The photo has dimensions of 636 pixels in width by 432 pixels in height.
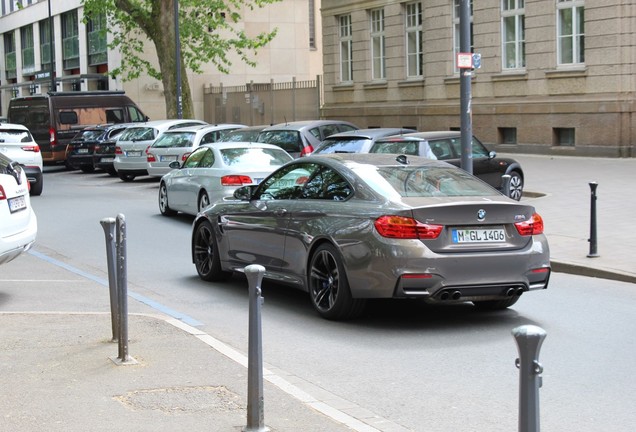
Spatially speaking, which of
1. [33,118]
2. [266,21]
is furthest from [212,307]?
[266,21]

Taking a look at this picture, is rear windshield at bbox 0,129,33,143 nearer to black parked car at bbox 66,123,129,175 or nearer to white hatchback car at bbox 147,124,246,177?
white hatchback car at bbox 147,124,246,177

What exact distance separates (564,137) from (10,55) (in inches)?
1961

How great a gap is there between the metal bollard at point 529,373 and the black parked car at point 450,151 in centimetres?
1476

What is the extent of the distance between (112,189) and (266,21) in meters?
31.7

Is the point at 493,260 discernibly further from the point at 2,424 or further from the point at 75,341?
the point at 2,424

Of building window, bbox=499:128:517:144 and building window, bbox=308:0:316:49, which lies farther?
building window, bbox=308:0:316:49

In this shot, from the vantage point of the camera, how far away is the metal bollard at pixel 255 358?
5.98 metres

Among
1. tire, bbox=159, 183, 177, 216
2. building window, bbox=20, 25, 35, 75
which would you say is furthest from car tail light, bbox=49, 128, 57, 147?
building window, bbox=20, 25, 35, 75

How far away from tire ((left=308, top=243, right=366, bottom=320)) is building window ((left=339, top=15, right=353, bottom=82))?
32.1m

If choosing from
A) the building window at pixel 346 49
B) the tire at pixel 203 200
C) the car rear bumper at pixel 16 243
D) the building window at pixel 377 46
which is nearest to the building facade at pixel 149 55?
the building window at pixel 346 49

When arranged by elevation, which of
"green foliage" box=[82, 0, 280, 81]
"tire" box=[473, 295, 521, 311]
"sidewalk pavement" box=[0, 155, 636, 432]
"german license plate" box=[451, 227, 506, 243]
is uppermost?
"green foliage" box=[82, 0, 280, 81]

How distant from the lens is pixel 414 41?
37438 mm

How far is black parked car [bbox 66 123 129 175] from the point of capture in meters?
32.5

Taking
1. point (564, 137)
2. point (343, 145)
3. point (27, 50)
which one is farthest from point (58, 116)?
point (27, 50)
